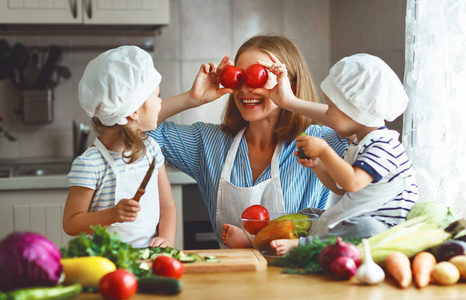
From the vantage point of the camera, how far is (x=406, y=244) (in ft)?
3.78

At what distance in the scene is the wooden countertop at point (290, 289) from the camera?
0.98 metres

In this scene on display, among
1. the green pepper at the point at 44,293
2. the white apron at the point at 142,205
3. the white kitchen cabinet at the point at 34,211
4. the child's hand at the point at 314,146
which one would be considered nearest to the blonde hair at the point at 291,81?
the white apron at the point at 142,205

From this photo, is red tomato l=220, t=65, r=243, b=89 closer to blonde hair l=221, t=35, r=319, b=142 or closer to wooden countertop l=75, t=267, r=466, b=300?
blonde hair l=221, t=35, r=319, b=142

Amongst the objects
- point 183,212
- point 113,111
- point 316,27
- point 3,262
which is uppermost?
point 316,27

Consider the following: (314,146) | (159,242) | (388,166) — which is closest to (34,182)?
(159,242)

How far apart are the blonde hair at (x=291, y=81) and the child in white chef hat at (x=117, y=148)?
370 millimetres

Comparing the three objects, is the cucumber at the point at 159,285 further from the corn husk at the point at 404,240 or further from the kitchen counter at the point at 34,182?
the kitchen counter at the point at 34,182

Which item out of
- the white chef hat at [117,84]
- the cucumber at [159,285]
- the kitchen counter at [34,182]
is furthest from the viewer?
the kitchen counter at [34,182]

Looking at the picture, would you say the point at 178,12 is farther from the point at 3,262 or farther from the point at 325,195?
the point at 3,262

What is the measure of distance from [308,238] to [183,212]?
1505 mm

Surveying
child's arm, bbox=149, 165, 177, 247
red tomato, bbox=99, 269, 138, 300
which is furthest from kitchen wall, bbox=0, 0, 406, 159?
red tomato, bbox=99, 269, 138, 300

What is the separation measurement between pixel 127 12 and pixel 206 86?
1.24 meters

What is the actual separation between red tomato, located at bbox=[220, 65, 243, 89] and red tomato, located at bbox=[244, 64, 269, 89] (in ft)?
0.10

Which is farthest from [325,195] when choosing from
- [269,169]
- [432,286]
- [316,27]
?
[316,27]
